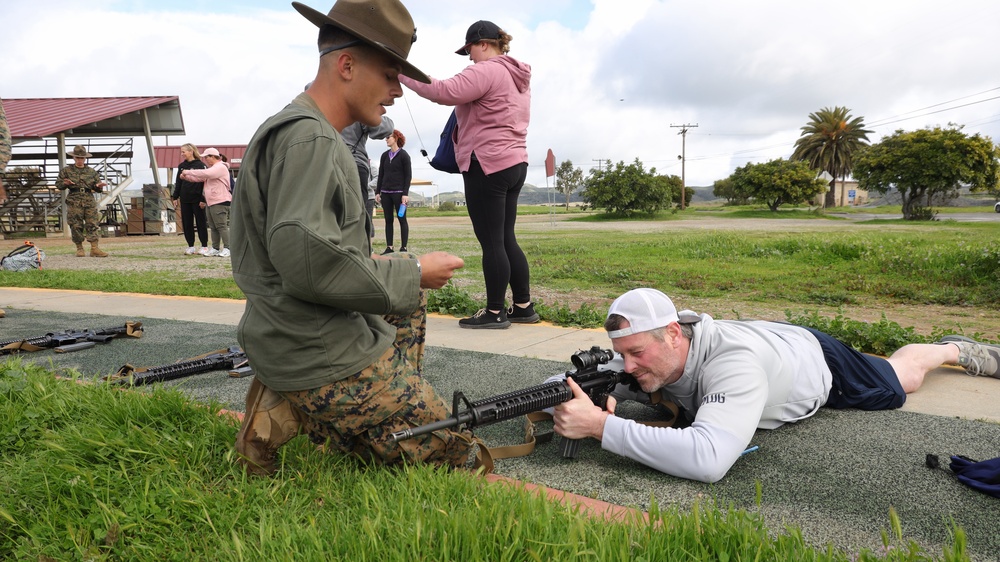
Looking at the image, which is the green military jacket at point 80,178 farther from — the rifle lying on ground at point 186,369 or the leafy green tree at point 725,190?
the leafy green tree at point 725,190

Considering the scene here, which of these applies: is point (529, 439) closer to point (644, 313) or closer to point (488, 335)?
point (644, 313)

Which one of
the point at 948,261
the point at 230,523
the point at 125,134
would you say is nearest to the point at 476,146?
the point at 230,523

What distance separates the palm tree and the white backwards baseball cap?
250ft

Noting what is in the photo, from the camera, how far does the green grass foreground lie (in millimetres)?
1957

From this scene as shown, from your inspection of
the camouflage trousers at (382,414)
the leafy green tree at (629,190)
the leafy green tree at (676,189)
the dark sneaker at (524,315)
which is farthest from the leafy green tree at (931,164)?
the camouflage trousers at (382,414)

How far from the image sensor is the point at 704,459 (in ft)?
8.61

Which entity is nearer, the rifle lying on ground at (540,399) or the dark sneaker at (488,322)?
the rifle lying on ground at (540,399)

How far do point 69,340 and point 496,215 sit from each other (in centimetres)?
360

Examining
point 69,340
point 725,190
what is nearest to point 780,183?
point 725,190

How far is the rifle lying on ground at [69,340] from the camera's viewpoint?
5.14 meters

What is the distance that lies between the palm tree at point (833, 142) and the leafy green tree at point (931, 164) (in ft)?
98.1

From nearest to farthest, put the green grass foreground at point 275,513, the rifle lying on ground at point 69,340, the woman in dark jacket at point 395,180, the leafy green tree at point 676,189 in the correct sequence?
the green grass foreground at point 275,513 → the rifle lying on ground at point 69,340 → the woman in dark jacket at point 395,180 → the leafy green tree at point 676,189

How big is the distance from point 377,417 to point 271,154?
3.35 ft

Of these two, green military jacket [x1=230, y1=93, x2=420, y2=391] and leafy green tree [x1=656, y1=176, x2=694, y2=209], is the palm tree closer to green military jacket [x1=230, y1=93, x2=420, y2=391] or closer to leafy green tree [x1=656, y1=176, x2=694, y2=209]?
leafy green tree [x1=656, y1=176, x2=694, y2=209]
